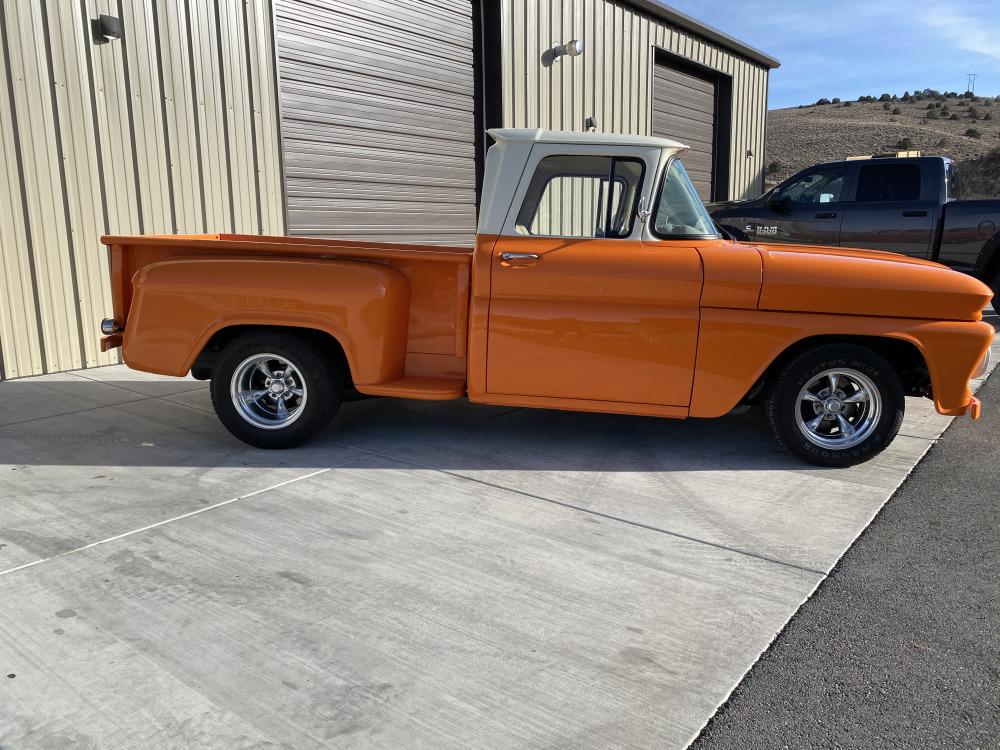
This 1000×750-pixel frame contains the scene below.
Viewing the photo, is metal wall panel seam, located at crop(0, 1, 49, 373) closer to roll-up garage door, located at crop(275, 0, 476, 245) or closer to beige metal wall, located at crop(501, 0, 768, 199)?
roll-up garage door, located at crop(275, 0, 476, 245)

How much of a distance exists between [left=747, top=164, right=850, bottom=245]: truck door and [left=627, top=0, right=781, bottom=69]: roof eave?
4.98m

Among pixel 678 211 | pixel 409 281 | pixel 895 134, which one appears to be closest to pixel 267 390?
pixel 409 281

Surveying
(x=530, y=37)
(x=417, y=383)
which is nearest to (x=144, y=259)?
(x=417, y=383)

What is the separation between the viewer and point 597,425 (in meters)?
5.62

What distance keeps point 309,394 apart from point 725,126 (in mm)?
14762

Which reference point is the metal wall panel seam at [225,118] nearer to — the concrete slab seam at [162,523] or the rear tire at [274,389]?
the rear tire at [274,389]

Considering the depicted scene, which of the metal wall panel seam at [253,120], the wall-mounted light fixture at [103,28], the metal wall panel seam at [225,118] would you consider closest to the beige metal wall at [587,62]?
the metal wall panel seam at [253,120]

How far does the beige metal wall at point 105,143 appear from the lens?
6691 millimetres

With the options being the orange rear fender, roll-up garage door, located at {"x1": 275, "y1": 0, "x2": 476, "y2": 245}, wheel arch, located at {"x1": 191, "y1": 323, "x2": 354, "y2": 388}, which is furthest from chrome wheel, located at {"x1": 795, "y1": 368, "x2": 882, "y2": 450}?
roll-up garage door, located at {"x1": 275, "y1": 0, "x2": 476, "y2": 245}

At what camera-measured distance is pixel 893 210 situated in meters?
9.84

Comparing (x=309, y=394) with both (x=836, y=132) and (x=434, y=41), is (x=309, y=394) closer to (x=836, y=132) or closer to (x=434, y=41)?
(x=434, y=41)

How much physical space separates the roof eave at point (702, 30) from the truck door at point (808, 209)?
16.3ft

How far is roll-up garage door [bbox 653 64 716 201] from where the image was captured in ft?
49.5

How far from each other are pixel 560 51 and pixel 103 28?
6719 mm
